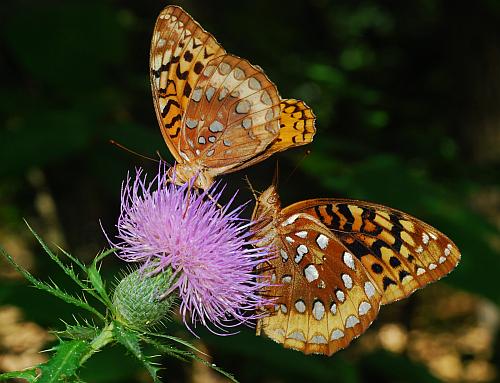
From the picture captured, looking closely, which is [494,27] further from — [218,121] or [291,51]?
[218,121]

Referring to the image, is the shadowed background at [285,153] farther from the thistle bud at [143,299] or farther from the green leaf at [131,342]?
the green leaf at [131,342]

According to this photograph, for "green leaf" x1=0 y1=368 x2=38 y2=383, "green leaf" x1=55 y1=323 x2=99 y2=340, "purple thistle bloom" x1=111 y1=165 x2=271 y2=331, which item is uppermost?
"purple thistle bloom" x1=111 y1=165 x2=271 y2=331

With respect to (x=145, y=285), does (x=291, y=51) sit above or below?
above

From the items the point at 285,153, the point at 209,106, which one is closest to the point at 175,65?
the point at 209,106

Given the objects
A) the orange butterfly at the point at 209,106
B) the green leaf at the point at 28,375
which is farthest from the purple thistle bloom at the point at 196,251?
the green leaf at the point at 28,375

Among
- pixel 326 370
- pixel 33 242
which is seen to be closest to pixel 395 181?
pixel 326 370

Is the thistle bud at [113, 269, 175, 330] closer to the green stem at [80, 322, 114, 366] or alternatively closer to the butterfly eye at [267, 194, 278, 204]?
the green stem at [80, 322, 114, 366]

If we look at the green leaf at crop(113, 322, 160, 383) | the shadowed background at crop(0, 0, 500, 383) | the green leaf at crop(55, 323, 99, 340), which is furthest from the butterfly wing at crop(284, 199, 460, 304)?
the shadowed background at crop(0, 0, 500, 383)
